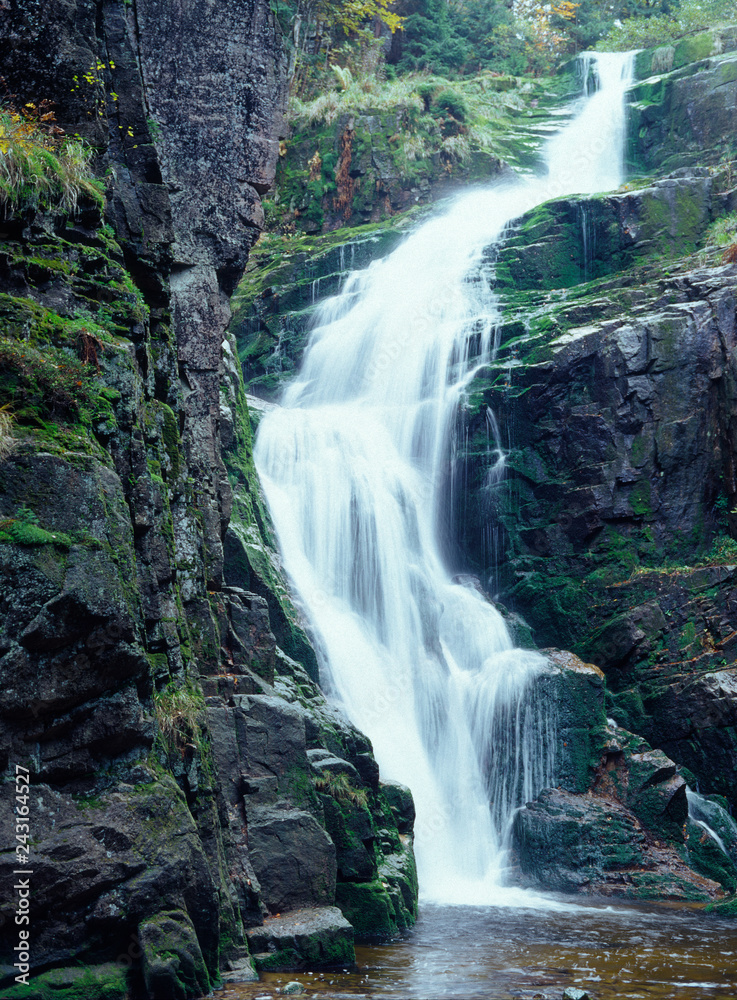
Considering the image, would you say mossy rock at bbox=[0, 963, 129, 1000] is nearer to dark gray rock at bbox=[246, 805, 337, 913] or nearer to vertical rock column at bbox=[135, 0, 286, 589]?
dark gray rock at bbox=[246, 805, 337, 913]

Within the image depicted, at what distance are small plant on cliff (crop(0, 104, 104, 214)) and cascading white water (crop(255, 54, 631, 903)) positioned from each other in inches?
330

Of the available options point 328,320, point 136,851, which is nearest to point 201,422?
point 136,851

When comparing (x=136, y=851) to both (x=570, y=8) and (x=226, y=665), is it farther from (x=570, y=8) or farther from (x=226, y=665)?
(x=570, y=8)

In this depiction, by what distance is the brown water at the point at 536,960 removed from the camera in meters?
6.53

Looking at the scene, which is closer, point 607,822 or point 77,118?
point 77,118

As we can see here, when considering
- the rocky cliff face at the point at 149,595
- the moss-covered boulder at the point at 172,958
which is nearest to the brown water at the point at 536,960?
the moss-covered boulder at the point at 172,958

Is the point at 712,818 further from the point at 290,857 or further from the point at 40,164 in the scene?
the point at 40,164

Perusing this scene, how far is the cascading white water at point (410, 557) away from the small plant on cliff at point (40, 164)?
838 cm

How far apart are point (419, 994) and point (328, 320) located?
17.9 metres

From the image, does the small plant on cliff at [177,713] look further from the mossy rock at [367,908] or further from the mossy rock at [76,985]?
the mossy rock at [367,908]

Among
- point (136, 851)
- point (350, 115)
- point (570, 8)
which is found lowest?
point (136, 851)

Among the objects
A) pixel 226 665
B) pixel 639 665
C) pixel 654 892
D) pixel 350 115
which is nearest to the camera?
pixel 226 665

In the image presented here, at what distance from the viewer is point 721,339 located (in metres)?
16.7

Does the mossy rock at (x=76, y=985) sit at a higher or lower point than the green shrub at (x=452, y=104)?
lower
